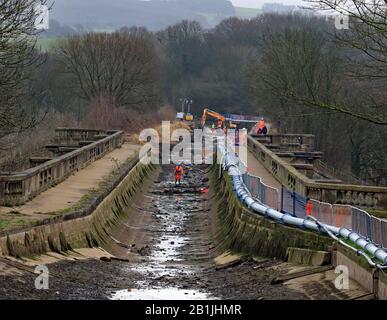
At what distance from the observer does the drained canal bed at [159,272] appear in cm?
1603

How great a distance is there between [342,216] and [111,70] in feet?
252

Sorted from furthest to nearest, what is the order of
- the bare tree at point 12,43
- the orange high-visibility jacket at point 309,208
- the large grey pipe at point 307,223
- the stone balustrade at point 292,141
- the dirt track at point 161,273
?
the stone balustrade at point 292,141, the bare tree at point 12,43, the orange high-visibility jacket at point 309,208, the dirt track at point 161,273, the large grey pipe at point 307,223

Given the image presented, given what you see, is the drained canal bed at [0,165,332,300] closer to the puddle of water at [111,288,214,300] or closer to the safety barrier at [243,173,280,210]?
the puddle of water at [111,288,214,300]

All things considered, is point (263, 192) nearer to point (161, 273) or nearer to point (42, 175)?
point (161, 273)

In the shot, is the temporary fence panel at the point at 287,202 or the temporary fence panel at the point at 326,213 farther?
the temporary fence panel at the point at 287,202

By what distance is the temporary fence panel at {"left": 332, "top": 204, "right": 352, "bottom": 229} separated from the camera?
1823 cm

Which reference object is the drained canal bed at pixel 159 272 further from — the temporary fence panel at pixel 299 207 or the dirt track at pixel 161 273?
the temporary fence panel at pixel 299 207

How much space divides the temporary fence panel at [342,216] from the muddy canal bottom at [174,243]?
3411mm

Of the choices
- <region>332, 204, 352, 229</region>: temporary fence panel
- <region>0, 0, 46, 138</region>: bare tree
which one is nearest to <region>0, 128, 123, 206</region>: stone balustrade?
<region>0, 0, 46, 138</region>: bare tree

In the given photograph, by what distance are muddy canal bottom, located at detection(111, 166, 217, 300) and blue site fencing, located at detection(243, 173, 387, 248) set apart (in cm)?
261

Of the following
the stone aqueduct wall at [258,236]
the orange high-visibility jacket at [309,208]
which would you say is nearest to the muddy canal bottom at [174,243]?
the stone aqueduct wall at [258,236]

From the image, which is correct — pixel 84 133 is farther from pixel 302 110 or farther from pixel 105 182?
pixel 105 182

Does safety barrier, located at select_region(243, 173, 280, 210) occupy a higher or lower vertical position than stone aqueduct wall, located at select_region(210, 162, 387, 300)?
higher

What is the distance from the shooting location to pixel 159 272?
21656 mm
